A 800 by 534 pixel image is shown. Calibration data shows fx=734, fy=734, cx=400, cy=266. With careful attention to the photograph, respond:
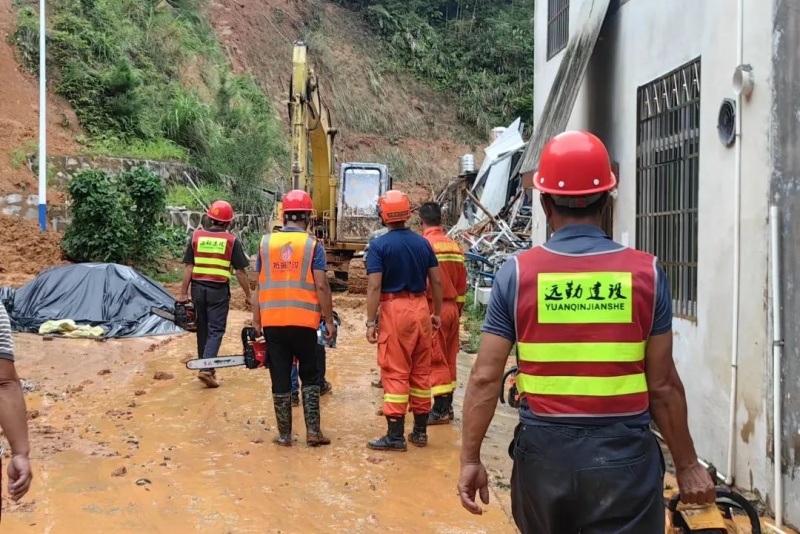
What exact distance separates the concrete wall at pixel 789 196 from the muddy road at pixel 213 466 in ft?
5.27

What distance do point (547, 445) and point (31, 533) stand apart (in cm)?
298

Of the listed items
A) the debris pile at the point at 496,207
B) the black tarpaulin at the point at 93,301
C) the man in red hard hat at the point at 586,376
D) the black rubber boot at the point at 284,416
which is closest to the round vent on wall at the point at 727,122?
the man in red hard hat at the point at 586,376

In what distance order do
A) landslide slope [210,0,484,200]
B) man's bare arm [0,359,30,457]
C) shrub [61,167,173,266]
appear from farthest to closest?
landslide slope [210,0,484,200]
shrub [61,167,173,266]
man's bare arm [0,359,30,457]

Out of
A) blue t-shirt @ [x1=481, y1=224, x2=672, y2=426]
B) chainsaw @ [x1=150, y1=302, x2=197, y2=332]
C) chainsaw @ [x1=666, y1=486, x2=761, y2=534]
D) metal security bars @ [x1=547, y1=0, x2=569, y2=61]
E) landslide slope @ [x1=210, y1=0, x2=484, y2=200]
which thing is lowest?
chainsaw @ [x1=666, y1=486, x2=761, y2=534]

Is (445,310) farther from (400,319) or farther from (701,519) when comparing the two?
(701,519)

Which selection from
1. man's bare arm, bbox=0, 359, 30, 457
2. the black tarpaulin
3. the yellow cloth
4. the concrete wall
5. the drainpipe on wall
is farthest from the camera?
the black tarpaulin

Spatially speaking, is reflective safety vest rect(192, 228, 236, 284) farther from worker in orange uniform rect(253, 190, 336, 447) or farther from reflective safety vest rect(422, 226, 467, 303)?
reflective safety vest rect(422, 226, 467, 303)

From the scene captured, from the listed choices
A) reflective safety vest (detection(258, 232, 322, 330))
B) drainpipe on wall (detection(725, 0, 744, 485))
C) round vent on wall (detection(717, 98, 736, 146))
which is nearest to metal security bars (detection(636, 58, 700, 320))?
round vent on wall (detection(717, 98, 736, 146))

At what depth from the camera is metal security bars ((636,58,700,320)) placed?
5.57m

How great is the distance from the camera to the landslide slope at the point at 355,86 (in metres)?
33.7

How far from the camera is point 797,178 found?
4.06 metres

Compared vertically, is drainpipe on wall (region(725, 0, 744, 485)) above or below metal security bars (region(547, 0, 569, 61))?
below

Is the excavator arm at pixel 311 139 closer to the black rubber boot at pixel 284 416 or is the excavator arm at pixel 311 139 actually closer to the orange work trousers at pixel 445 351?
the orange work trousers at pixel 445 351

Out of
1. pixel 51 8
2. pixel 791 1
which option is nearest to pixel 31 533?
pixel 791 1
